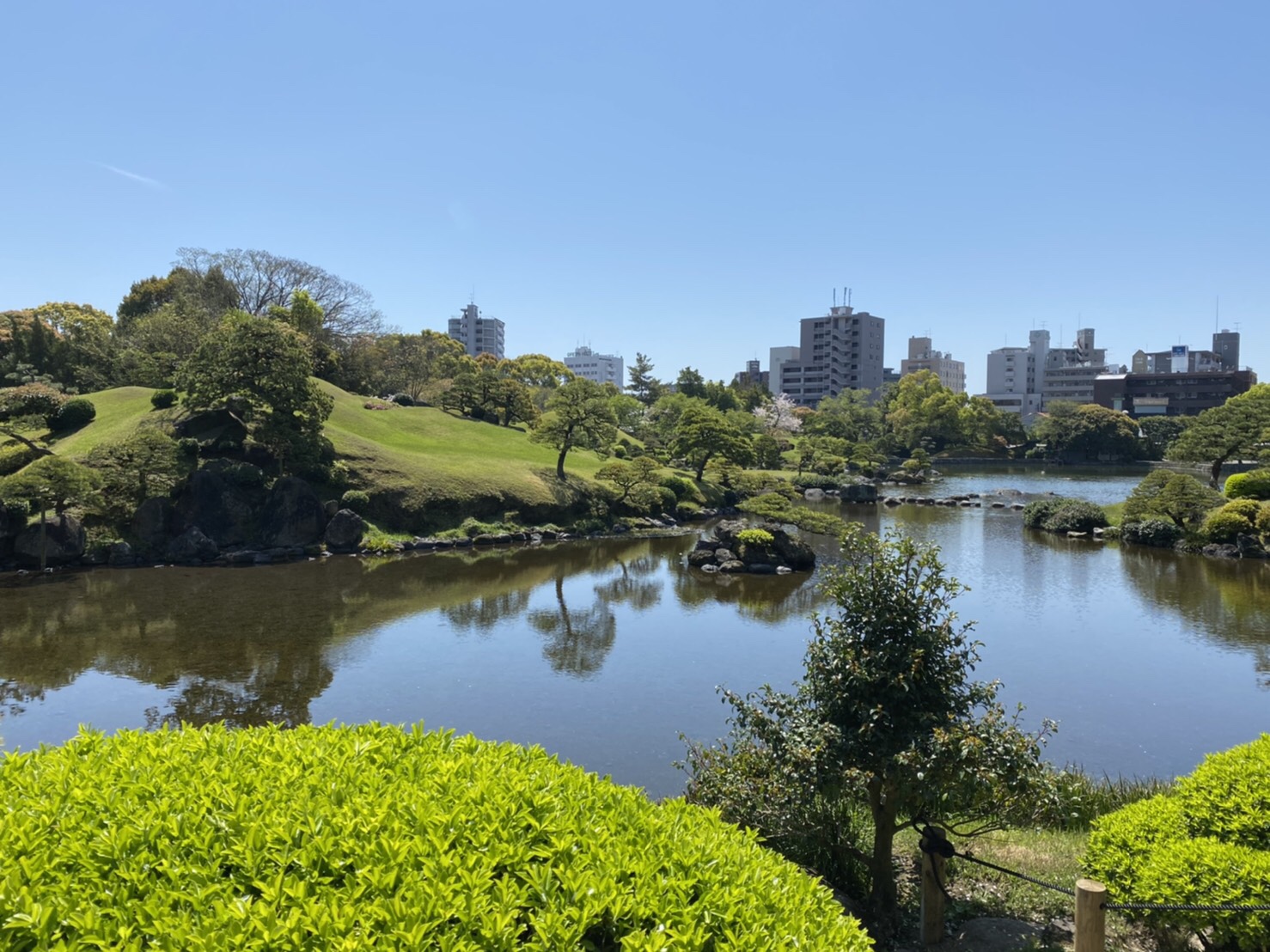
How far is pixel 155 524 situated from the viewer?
25906 millimetres

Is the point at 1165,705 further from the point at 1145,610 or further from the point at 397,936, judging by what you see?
the point at 397,936

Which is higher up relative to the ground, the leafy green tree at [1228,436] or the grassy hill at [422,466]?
the leafy green tree at [1228,436]

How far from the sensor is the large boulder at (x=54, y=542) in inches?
918

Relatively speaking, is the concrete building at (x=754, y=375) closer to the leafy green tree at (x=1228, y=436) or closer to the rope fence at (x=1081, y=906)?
the leafy green tree at (x=1228, y=436)

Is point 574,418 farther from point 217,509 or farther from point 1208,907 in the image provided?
point 1208,907

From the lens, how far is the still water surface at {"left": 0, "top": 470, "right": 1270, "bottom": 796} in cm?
1189

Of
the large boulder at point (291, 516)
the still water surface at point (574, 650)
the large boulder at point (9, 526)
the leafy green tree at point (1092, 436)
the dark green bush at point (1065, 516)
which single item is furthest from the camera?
the leafy green tree at point (1092, 436)

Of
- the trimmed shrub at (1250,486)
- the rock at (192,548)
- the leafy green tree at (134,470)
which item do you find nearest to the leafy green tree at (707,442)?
the trimmed shrub at (1250,486)

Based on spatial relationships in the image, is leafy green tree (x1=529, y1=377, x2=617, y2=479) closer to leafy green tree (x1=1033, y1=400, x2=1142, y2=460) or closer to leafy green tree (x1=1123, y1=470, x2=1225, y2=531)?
leafy green tree (x1=1123, y1=470, x2=1225, y2=531)

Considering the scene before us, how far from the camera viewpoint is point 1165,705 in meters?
12.8

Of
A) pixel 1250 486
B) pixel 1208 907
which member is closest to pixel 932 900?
pixel 1208 907

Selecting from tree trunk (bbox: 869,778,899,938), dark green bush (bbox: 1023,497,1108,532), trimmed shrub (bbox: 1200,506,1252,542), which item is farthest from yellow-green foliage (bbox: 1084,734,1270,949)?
dark green bush (bbox: 1023,497,1108,532)

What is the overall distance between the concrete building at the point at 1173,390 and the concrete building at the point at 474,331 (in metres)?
91.3

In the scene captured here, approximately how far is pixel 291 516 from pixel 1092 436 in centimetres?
7164
